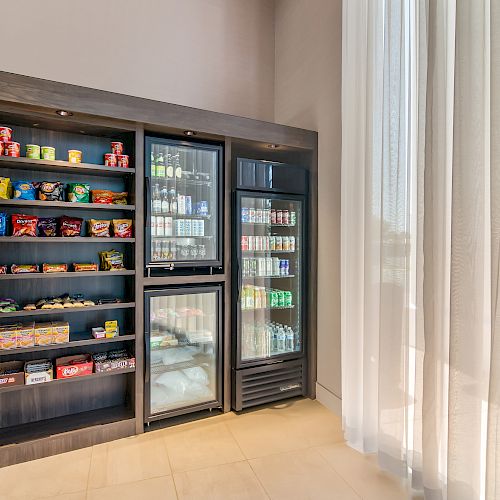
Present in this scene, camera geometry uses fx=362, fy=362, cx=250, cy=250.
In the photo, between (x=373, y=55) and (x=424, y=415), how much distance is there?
1.90 m

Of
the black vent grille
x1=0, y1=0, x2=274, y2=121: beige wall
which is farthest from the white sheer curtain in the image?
x1=0, y1=0, x2=274, y2=121: beige wall

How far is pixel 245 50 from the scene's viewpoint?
3.36 m

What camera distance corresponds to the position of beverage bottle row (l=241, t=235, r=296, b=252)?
2732 mm

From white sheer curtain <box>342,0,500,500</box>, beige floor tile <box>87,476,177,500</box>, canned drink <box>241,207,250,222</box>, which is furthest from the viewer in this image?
canned drink <box>241,207,250,222</box>

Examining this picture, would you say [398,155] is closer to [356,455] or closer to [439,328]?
[439,328]

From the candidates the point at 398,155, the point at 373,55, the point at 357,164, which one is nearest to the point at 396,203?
the point at 398,155

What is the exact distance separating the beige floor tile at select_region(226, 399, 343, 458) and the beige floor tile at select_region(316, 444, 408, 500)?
0.12 metres

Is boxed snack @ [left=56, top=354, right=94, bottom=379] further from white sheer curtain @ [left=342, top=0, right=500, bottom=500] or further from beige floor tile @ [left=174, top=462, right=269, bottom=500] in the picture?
white sheer curtain @ [left=342, top=0, right=500, bottom=500]

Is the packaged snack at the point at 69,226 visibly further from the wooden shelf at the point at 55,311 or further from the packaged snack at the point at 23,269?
the wooden shelf at the point at 55,311

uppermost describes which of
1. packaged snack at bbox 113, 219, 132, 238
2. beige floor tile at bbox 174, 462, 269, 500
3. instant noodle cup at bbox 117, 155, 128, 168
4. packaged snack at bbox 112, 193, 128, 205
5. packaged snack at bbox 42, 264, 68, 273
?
instant noodle cup at bbox 117, 155, 128, 168

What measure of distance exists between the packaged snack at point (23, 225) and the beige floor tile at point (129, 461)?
4.44 feet

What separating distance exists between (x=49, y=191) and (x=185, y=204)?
0.85 meters

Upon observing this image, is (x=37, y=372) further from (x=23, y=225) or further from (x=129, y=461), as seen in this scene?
(x=23, y=225)

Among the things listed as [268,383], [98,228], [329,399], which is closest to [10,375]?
[98,228]
